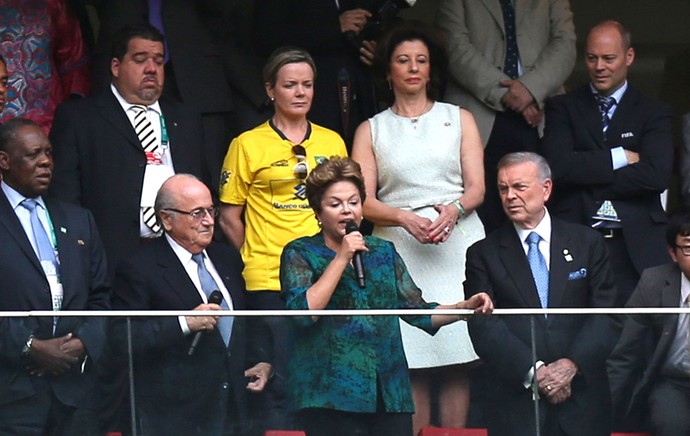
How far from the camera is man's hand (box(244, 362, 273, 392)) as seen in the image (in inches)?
293

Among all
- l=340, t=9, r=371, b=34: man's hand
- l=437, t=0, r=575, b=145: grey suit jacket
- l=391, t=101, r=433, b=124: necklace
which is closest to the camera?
l=391, t=101, r=433, b=124: necklace

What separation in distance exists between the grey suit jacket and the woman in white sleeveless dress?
1.42ft

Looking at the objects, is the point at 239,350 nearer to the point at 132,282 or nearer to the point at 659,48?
the point at 132,282

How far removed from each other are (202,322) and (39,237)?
33.2 inches

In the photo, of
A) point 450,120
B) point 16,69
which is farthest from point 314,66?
point 16,69

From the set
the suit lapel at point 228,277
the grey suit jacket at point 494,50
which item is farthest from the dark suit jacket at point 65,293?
the grey suit jacket at point 494,50

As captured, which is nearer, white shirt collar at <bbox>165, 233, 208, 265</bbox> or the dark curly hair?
the dark curly hair

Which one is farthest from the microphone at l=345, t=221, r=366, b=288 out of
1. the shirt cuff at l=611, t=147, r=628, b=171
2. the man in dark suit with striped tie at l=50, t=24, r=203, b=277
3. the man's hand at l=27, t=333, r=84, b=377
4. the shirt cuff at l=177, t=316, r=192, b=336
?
the shirt cuff at l=611, t=147, r=628, b=171

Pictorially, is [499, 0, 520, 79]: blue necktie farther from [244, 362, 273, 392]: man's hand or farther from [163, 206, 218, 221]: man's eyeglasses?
[244, 362, 273, 392]: man's hand

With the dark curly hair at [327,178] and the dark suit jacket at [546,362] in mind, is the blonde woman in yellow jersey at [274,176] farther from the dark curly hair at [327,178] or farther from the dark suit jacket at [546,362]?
the dark suit jacket at [546,362]

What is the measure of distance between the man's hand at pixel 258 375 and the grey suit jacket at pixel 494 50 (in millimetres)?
2133

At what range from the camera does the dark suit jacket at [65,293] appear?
745 cm

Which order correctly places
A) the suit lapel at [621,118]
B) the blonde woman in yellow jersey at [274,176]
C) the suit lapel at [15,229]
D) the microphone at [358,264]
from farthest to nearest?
the suit lapel at [621,118]
the blonde woman in yellow jersey at [274,176]
the suit lapel at [15,229]
the microphone at [358,264]

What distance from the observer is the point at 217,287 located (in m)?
7.85
